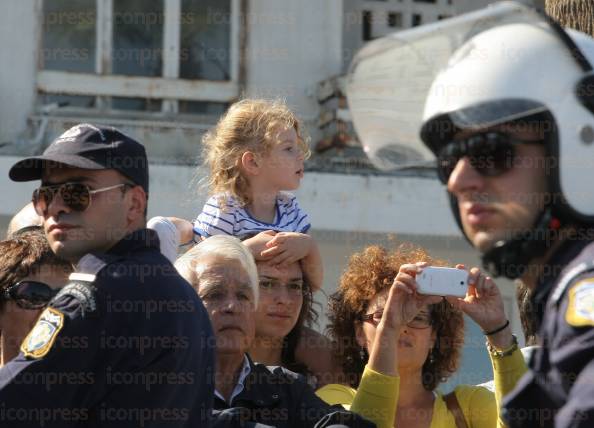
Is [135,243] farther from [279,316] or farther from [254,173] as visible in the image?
[254,173]

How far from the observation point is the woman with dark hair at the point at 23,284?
4.13 metres

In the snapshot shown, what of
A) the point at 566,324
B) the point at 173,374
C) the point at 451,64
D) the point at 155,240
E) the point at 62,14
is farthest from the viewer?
the point at 62,14

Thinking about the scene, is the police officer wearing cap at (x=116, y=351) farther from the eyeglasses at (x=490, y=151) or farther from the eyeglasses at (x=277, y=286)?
the eyeglasses at (x=277, y=286)

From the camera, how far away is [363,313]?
474cm

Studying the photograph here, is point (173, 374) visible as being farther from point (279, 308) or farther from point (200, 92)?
point (200, 92)

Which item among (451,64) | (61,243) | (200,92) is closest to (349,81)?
(451,64)

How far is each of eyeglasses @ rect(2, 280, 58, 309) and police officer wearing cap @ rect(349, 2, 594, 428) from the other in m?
1.82

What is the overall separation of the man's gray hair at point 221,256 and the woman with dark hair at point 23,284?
381 mm

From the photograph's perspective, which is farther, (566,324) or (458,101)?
(458,101)

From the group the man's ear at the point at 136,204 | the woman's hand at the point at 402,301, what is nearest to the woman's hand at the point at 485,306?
the woman's hand at the point at 402,301

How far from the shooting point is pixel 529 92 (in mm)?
2574

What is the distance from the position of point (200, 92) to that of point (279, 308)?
6.18 meters

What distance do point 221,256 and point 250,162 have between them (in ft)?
3.21

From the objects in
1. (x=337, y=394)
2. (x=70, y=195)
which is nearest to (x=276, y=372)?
(x=337, y=394)
